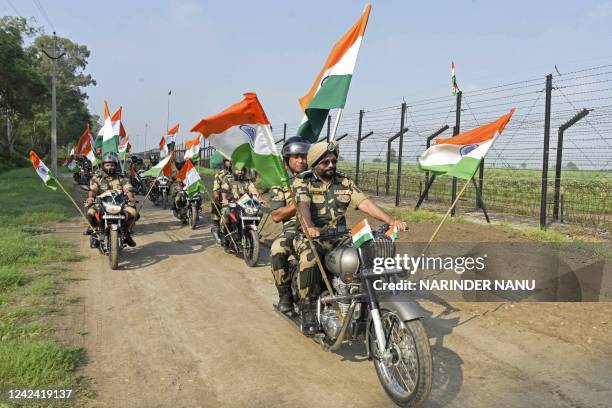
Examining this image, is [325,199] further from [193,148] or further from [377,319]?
[193,148]

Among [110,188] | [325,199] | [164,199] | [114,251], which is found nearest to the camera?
[325,199]

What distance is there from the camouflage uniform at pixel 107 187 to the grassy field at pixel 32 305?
0.77m

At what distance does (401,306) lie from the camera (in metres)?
3.31

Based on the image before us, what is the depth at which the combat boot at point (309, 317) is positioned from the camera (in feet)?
14.2

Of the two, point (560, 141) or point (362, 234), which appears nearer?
point (362, 234)

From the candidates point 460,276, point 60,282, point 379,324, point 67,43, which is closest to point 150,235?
point 60,282

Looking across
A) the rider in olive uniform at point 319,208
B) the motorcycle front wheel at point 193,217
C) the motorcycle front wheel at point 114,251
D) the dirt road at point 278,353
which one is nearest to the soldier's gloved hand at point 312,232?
the rider in olive uniform at point 319,208

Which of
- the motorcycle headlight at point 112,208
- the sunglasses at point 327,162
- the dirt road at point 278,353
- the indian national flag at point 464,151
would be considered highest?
the indian national flag at point 464,151

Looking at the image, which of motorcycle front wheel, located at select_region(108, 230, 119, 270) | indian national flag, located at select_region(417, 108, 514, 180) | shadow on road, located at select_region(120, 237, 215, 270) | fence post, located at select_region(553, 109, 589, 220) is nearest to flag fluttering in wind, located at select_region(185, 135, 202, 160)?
shadow on road, located at select_region(120, 237, 215, 270)

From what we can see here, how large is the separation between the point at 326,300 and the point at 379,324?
68cm

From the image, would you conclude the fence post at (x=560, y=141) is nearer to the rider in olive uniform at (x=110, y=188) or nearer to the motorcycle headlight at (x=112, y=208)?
the rider in olive uniform at (x=110, y=188)

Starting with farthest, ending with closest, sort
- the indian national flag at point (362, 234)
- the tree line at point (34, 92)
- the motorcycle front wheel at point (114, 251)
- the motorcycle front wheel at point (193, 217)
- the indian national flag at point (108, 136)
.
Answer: the tree line at point (34, 92)
the indian national flag at point (108, 136)
the motorcycle front wheel at point (193, 217)
the motorcycle front wheel at point (114, 251)
the indian national flag at point (362, 234)

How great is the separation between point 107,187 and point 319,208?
5625mm

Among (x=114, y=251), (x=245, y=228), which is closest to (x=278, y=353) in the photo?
(x=245, y=228)
